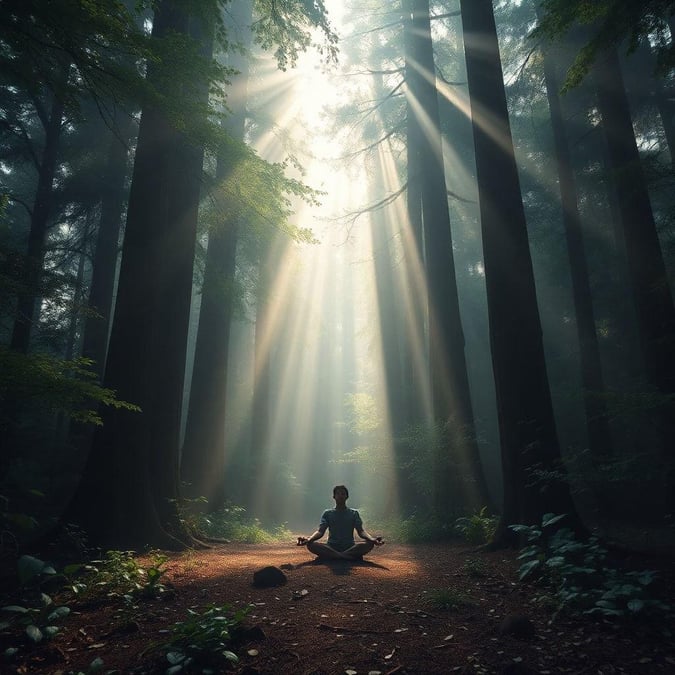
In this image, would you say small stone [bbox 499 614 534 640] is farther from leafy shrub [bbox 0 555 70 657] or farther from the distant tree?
the distant tree

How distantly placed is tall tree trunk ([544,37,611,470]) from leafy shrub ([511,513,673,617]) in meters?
7.55

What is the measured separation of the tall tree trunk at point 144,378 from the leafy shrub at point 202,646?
142 inches

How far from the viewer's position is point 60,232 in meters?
19.4

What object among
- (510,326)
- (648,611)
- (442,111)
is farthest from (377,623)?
(442,111)

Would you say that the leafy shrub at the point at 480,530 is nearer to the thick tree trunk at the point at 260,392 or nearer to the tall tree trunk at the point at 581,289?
the tall tree trunk at the point at 581,289

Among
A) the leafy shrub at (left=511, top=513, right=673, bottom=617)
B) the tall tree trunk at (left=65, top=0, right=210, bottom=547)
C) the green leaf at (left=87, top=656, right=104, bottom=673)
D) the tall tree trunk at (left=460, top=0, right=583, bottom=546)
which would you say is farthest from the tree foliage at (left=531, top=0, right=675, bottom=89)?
the green leaf at (left=87, top=656, right=104, bottom=673)

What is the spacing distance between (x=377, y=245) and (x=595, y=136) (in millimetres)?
10157

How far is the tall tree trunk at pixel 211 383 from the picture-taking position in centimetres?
1235

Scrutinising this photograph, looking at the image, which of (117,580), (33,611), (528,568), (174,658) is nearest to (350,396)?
(528,568)

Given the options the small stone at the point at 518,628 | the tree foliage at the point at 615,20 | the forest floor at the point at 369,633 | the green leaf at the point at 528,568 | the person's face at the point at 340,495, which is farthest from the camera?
the person's face at the point at 340,495

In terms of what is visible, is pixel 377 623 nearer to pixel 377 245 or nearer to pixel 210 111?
pixel 210 111

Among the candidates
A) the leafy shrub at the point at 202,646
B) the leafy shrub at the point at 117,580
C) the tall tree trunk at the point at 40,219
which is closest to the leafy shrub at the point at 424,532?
the leafy shrub at the point at 117,580

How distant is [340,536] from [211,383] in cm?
780

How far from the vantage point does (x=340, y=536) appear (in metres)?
6.55
